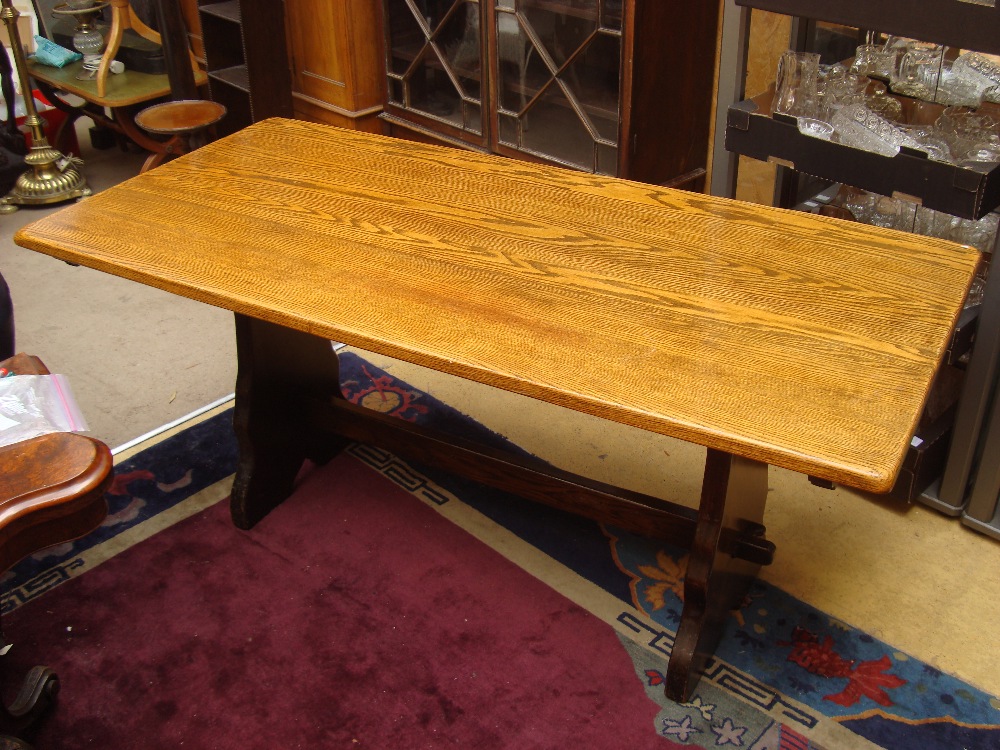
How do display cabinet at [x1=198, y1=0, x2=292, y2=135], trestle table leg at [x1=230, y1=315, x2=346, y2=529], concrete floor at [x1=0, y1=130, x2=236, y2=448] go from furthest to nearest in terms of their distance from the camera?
display cabinet at [x1=198, y1=0, x2=292, y2=135] → concrete floor at [x1=0, y1=130, x2=236, y2=448] → trestle table leg at [x1=230, y1=315, x2=346, y2=529]

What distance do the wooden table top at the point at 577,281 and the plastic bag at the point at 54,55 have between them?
7.89ft

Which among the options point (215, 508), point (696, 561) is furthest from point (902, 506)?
point (215, 508)

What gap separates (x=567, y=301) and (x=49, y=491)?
0.79 m

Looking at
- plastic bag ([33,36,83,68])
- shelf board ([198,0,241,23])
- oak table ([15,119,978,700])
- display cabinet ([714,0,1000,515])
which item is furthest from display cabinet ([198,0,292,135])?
display cabinet ([714,0,1000,515])

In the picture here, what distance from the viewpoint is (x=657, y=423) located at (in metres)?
1.25

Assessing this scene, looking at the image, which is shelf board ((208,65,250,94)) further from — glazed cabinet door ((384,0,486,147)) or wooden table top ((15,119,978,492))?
wooden table top ((15,119,978,492))

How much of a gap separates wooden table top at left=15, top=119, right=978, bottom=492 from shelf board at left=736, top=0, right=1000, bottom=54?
0.39m

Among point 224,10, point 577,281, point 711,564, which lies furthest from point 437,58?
point 711,564

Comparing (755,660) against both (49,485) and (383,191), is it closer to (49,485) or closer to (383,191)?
(383,191)

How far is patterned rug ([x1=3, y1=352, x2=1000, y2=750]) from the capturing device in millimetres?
1738

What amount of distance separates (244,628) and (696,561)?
0.90 metres

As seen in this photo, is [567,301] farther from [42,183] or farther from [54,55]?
[54,55]

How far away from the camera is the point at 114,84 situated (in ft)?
12.8

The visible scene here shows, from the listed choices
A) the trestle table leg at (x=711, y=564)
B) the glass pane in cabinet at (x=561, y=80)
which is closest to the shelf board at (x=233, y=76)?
the glass pane in cabinet at (x=561, y=80)
